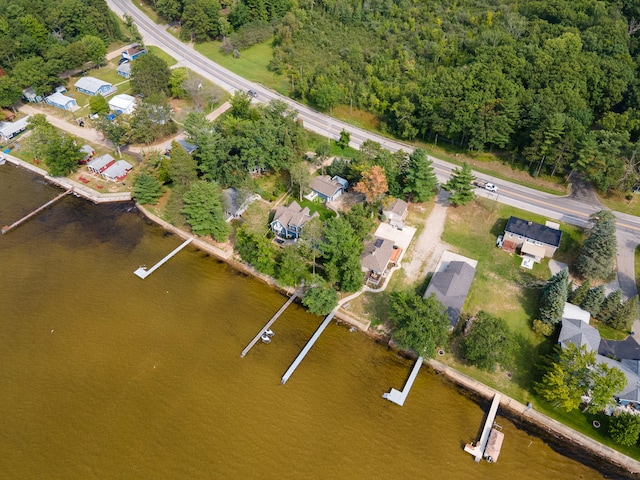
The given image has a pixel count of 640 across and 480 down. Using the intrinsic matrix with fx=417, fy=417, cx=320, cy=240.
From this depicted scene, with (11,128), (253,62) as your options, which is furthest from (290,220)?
(11,128)

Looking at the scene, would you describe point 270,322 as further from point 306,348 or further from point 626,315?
point 626,315

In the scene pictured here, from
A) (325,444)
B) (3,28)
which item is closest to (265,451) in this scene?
(325,444)

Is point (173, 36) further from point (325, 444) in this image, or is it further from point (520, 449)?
point (520, 449)

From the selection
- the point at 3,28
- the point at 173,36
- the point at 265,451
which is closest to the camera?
the point at 265,451

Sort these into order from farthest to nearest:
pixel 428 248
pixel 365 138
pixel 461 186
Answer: pixel 365 138
pixel 461 186
pixel 428 248

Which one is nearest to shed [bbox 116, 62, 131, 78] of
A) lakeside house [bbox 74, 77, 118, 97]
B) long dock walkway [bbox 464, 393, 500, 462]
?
lakeside house [bbox 74, 77, 118, 97]

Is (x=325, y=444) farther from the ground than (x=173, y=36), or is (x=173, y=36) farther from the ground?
(x=173, y=36)
